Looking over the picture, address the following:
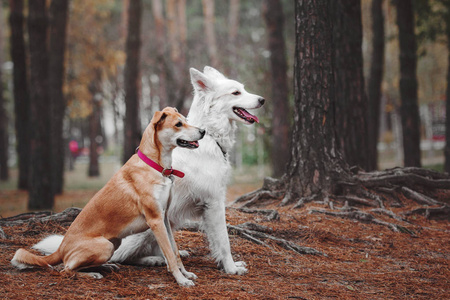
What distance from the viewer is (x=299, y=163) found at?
7.72 m

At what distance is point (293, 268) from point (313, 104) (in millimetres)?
3442

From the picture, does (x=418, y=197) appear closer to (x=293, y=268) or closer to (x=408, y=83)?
(x=293, y=268)

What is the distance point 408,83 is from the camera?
13562mm

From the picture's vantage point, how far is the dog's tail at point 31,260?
4273mm

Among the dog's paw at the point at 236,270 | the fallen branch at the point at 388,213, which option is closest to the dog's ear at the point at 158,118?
the dog's paw at the point at 236,270

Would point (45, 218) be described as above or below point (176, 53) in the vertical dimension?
below

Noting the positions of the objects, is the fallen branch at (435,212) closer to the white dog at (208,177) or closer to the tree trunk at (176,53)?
the white dog at (208,177)

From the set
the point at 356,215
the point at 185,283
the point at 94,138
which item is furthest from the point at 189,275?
the point at 94,138

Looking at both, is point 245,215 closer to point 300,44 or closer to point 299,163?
point 299,163

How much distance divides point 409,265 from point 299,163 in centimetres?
280

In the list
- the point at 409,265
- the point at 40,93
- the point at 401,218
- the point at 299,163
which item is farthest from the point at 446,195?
the point at 40,93

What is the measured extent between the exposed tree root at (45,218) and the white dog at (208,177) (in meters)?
1.32

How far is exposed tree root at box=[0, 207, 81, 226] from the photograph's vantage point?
6.18 metres

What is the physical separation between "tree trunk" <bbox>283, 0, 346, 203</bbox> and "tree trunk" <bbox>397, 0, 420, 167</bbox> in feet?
21.9
